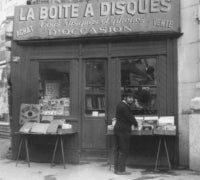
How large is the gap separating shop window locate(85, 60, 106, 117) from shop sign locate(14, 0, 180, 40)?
2.82 feet

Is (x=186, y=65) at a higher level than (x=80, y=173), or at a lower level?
higher

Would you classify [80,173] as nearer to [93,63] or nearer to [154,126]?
[154,126]

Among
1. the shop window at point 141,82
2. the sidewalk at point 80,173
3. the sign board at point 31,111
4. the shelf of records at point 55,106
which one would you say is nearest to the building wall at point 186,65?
Result: the shop window at point 141,82

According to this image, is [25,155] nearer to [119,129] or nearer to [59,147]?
[59,147]

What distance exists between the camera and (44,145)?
1091 cm

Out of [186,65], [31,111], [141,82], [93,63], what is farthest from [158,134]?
[31,111]

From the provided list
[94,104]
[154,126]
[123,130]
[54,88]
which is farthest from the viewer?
[54,88]

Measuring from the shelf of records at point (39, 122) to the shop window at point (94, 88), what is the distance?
2.39 ft

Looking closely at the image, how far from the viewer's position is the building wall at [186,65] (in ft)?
32.6

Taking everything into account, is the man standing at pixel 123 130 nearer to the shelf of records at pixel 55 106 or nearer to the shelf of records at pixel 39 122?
the shelf of records at pixel 39 122

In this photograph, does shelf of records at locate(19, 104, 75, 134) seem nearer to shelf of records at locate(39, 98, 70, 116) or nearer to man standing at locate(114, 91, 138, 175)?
shelf of records at locate(39, 98, 70, 116)

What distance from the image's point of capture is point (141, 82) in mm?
10531

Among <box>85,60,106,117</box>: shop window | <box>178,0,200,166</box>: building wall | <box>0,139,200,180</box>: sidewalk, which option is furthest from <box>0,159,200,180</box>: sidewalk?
<box>85,60,106,117</box>: shop window

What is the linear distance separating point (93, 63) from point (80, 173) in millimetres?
2925
